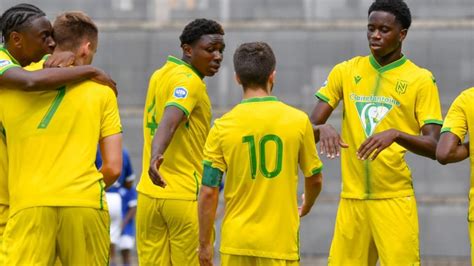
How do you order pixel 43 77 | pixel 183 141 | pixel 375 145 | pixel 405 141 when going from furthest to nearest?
1. pixel 183 141
2. pixel 405 141
3. pixel 375 145
4. pixel 43 77

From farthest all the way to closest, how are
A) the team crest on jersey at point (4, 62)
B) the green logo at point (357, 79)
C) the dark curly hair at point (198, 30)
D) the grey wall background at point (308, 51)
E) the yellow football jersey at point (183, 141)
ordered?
1. the grey wall background at point (308, 51)
2. the dark curly hair at point (198, 30)
3. the yellow football jersey at point (183, 141)
4. the green logo at point (357, 79)
5. the team crest on jersey at point (4, 62)

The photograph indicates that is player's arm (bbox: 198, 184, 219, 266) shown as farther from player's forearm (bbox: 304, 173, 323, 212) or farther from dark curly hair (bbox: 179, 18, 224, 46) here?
dark curly hair (bbox: 179, 18, 224, 46)

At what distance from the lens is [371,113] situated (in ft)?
31.0

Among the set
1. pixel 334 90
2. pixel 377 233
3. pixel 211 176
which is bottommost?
pixel 377 233

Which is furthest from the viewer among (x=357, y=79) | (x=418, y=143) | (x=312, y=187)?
(x=357, y=79)

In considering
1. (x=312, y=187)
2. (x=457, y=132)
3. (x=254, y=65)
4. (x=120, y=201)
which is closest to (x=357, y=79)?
(x=457, y=132)

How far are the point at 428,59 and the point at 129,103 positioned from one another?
17.7 feet

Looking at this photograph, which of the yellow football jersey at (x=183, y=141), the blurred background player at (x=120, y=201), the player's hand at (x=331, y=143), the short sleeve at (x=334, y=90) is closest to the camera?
the player's hand at (x=331, y=143)

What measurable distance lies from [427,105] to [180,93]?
6.25 feet

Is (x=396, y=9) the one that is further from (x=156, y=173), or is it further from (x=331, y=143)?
(x=156, y=173)

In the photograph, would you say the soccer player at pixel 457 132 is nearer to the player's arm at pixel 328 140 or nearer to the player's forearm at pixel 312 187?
the player's arm at pixel 328 140

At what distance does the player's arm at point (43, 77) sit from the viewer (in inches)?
297

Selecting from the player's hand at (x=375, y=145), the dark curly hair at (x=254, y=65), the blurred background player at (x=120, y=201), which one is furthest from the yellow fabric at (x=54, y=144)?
the blurred background player at (x=120, y=201)

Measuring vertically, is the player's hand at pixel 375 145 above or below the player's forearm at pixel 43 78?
below
